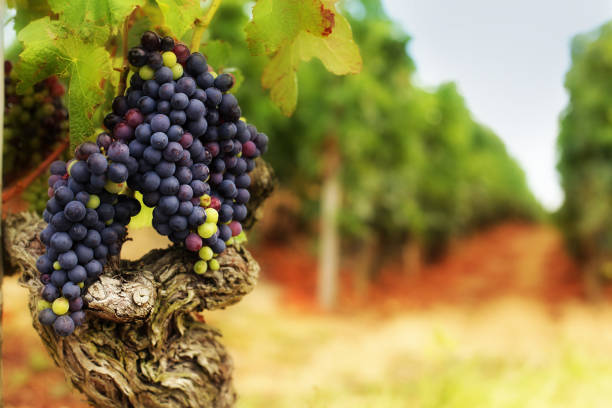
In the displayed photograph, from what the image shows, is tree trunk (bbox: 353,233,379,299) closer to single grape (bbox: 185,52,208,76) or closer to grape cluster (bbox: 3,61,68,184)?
grape cluster (bbox: 3,61,68,184)

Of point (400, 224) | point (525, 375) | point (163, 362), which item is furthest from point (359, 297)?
point (163, 362)

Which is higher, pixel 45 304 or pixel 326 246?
pixel 326 246

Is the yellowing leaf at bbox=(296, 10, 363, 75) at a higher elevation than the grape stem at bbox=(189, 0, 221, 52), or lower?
higher

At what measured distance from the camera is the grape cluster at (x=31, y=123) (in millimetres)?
1793

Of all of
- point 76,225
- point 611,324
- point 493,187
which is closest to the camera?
point 76,225

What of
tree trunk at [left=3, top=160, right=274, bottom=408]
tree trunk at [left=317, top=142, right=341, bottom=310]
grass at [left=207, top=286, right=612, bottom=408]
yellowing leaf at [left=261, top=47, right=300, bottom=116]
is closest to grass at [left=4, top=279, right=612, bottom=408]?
grass at [left=207, top=286, right=612, bottom=408]

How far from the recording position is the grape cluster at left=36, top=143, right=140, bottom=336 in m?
1.25

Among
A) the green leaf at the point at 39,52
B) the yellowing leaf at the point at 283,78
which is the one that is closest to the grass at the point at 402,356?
the yellowing leaf at the point at 283,78

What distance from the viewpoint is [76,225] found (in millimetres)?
1289

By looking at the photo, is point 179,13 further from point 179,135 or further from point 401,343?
point 401,343

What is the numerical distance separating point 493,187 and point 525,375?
2524 cm

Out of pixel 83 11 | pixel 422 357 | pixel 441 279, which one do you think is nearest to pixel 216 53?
pixel 83 11

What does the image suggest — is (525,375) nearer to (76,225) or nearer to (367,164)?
(76,225)

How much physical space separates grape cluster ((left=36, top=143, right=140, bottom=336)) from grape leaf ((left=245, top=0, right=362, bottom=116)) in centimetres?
59
